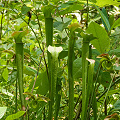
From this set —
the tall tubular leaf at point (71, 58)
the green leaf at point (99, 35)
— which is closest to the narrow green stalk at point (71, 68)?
the tall tubular leaf at point (71, 58)

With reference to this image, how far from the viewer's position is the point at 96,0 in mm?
554

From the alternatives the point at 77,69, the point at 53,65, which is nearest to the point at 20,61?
the point at 53,65

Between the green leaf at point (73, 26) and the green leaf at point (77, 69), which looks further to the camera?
the green leaf at point (77, 69)

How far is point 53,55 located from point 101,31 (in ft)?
0.60

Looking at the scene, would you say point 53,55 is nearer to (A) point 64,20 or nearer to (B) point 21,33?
(B) point 21,33

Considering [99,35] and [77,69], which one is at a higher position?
[99,35]

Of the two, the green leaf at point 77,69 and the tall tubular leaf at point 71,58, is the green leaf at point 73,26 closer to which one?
the tall tubular leaf at point 71,58

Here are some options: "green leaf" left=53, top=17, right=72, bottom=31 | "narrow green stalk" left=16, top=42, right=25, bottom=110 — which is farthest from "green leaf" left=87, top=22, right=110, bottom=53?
"narrow green stalk" left=16, top=42, right=25, bottom=110

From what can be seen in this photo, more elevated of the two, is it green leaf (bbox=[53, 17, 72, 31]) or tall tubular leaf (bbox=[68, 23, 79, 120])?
green leaf (bbox=[53, 17, 72, 31])

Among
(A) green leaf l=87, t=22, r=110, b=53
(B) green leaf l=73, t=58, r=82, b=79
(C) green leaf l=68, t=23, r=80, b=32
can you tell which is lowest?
(B) green leaf l=73, t=58, r=82, b=79

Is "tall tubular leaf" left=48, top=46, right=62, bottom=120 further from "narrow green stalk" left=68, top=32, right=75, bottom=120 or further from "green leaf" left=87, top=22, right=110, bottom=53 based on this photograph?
"green leaf" left=87, top=22, right=110, bottom=53

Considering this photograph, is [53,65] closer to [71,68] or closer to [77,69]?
[71,68]

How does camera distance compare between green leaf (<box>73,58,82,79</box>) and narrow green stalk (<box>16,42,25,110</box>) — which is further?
green leaf (<box>73,58,82,79</box>)

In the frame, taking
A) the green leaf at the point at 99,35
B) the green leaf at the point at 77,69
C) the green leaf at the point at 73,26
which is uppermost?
the green leaf at the point at 73,26
